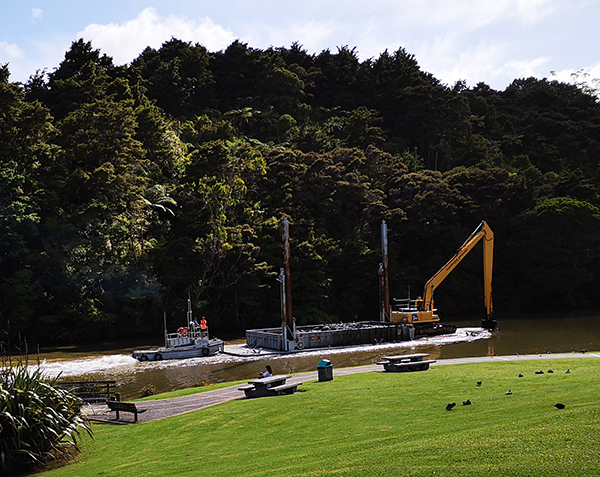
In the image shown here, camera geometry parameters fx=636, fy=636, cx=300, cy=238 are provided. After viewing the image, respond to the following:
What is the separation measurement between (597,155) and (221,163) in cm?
5649

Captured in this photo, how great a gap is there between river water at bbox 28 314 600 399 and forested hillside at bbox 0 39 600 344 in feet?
23.2

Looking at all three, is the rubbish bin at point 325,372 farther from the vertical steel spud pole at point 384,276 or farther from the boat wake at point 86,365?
the vertical steel spud pole at point 384,276

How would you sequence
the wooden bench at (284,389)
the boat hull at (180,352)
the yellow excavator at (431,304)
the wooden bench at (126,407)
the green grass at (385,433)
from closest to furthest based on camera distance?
the green grass at (385,433), the wooden bench at (126,407), the wooden bench at (284,389), the boat hull at (180,352), the yellow excavator at (431,304)

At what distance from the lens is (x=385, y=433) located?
11938 mm

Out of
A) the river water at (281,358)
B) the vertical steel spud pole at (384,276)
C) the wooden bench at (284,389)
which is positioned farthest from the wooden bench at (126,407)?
the vertical steel spud pole at (384,276)

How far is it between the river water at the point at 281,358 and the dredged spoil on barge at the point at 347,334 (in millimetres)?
961

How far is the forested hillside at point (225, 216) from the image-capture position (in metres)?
43.6

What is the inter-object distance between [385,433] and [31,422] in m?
7.47

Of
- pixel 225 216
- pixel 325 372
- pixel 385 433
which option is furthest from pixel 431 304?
pixel 385 433

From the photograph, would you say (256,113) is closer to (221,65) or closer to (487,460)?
(221,65)

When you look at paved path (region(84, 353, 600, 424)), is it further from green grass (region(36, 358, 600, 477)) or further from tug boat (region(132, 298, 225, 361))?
tug boat (region(132, 298, 225, 361))

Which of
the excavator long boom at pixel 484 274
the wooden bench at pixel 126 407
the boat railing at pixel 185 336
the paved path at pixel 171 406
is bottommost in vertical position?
the paved path at pixel 171 406

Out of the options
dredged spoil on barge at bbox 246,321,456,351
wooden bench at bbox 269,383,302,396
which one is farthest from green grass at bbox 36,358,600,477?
dredged spoil on barge at bbox 246,321,456,351

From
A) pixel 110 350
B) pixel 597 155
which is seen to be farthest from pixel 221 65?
pixel 110 350
